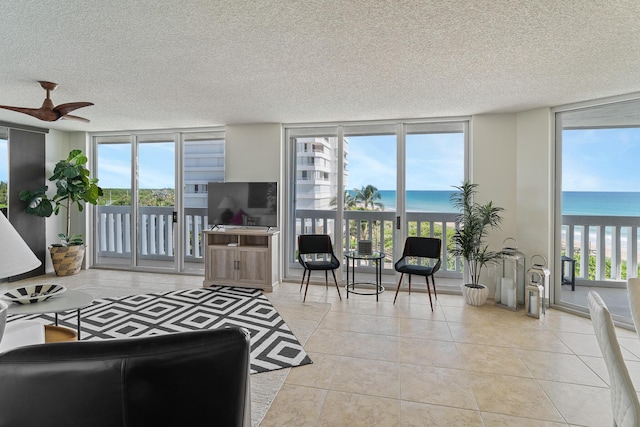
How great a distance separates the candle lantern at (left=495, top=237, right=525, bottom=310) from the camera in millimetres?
3801

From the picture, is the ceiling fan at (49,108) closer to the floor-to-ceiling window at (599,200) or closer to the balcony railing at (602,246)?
the floor-to-ceiling window at (599,200)

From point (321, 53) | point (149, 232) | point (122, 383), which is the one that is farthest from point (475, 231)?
point (149, 232)

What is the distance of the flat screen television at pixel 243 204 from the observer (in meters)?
4.63

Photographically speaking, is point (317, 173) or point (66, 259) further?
point (66, 259)

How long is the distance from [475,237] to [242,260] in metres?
3.02

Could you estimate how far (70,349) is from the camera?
0.86 m

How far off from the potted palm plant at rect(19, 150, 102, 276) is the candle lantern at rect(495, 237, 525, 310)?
231 inches

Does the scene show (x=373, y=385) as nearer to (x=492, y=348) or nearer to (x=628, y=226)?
(x=492, y=348)

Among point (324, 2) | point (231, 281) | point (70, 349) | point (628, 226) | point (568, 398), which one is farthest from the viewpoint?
point (231, 281)

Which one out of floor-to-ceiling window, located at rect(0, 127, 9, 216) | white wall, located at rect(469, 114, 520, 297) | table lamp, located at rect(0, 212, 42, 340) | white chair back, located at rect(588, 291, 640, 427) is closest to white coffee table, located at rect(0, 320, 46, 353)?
table lamp, located at rect(0, 212, 42, 340)

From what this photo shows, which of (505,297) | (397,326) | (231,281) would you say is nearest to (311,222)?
(231,281)

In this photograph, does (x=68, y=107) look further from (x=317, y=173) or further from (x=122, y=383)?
(x=122, y=383)

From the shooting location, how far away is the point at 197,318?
11.2ft

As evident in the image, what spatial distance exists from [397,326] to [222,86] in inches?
114
